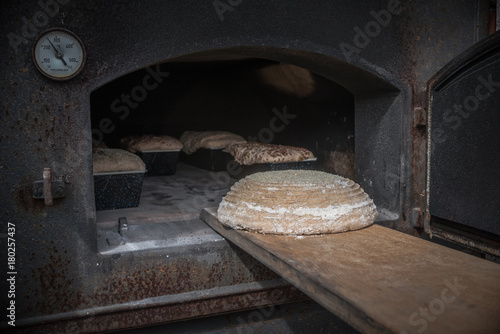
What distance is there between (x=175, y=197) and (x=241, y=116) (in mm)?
1732

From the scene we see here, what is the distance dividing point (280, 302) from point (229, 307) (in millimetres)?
217

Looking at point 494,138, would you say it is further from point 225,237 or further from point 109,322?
point 109,322

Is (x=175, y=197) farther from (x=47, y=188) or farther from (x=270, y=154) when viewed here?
(x=47, y=188)

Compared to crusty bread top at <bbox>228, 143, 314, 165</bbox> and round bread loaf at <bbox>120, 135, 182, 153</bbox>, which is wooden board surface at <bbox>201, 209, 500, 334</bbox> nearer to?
crusty bread top at <bbox>228, 143, 314, 165</bbox>

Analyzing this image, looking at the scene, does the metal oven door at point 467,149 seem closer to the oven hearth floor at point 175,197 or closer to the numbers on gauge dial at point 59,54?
the oven hearth floor at point 175,197

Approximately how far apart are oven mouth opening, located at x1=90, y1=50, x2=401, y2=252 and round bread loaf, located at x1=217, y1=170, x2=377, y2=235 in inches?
20.4

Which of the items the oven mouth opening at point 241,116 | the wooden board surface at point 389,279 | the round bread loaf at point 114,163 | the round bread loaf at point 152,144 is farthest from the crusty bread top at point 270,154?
the wooden board surface at point 389,279

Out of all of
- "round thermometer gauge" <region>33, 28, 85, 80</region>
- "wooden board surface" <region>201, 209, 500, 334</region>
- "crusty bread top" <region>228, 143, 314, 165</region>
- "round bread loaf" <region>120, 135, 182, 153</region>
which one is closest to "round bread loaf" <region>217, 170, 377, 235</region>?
"wooden board surface" <region>201, 209, 500, 334</region>

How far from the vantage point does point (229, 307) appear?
169 centimetres

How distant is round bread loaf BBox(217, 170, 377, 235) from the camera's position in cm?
140

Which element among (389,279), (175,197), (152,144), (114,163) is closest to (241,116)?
(152,144)

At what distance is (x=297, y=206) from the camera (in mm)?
1422

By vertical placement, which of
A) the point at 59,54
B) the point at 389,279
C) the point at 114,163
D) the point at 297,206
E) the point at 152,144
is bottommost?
the point at 389,279

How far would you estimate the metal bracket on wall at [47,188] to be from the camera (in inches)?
55.8
